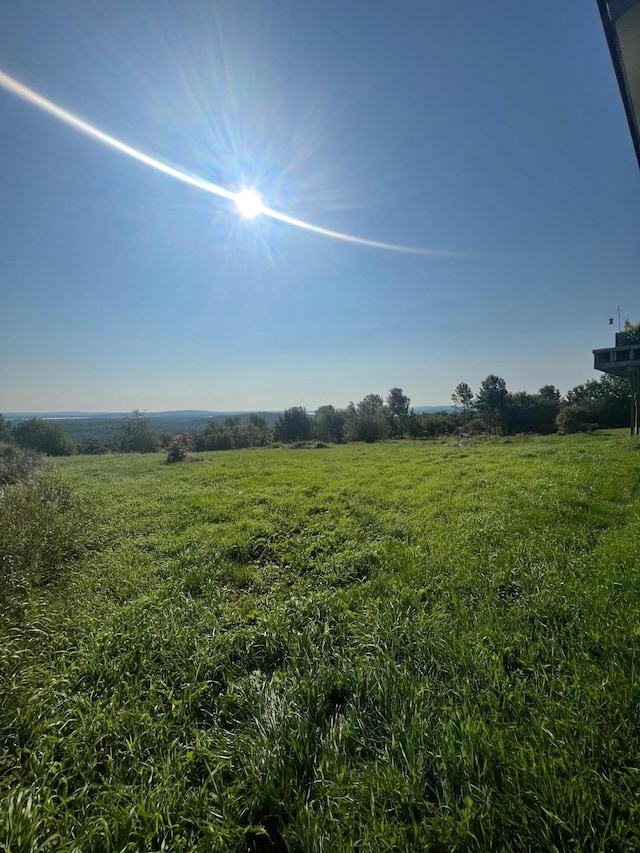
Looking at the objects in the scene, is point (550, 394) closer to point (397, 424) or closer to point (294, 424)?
point (397, 424)

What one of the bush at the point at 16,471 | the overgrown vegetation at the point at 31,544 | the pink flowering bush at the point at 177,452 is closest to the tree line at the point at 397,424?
the pink flowering bush at the point at 177,452

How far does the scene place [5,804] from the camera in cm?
178

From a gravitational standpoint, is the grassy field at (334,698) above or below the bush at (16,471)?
below

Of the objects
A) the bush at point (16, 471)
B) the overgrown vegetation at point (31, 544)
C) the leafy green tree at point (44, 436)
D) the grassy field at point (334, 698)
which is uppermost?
the leafy green tree at point (44, 436)

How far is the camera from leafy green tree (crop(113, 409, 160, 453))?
50.6 meters

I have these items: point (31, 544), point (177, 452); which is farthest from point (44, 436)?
point (31, 544)

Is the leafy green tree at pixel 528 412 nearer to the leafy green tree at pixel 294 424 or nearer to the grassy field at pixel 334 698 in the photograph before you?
the leafy green tree at pixel 294 424

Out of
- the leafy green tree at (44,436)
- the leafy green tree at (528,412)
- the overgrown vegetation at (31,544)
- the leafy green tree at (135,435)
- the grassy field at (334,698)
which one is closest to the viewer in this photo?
the grassy field at (334,698)

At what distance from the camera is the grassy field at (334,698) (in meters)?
1.64

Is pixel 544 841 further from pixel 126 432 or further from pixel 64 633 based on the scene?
pixel 126 432

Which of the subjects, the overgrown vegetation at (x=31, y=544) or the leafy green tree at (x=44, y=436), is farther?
the leafy green tree at (x=44, y=436)

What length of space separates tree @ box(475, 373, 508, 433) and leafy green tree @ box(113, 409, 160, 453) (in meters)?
51.6

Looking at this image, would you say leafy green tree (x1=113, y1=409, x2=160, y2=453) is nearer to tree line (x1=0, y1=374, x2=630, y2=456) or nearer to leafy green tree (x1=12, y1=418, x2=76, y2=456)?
tree line (x1=0, y1=374, x2=630, y2=456)

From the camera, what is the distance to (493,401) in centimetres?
5359
